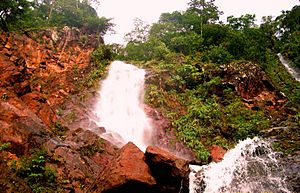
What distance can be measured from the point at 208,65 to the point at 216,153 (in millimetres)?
11007

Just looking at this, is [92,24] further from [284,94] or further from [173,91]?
[284,94]

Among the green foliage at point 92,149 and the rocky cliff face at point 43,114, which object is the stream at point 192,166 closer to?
the green foliage at point 92,149

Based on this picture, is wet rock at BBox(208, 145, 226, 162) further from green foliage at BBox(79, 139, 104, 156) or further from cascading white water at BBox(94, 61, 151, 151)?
green foliage at BBox(79, 139, 104, 156)

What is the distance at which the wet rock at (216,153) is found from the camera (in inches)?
775

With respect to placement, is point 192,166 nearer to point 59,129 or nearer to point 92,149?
point 92,149

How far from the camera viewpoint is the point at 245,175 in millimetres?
14406

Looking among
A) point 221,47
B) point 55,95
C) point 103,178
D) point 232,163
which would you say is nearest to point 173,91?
point 221,47

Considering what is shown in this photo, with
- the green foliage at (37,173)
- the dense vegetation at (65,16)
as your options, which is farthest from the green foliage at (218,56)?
the green foliage at (37,173)

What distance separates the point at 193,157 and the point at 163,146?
210 cm

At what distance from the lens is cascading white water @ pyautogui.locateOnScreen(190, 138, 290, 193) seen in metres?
13.4

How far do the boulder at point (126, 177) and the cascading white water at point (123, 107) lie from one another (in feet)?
21.0

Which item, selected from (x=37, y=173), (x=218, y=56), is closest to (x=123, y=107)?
(x=218, y=56)

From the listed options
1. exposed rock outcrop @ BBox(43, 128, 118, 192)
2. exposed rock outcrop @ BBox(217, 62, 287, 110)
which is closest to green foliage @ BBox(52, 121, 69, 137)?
exposed rock outcrop @ BBox(43, 128, 118, 192)

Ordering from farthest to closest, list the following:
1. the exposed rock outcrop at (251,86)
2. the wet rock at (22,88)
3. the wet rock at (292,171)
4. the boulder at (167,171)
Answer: the exposed rock outcrop at (251,86), the wet rock at (22,88), the wet rock at (292,171), the boulder at (167,171)
